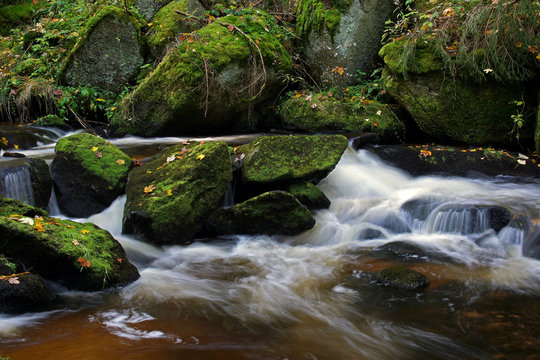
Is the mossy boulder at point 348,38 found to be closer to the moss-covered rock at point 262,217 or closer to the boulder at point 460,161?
the boulder at point 460,161

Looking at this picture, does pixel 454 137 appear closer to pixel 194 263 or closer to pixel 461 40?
pixel 461 40

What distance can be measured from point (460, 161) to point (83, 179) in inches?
236

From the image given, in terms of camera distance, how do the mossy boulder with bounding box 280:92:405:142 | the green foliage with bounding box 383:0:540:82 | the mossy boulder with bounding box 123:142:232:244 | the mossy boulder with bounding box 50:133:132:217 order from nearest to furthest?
the mossy boulder with bounding box 123:142:232:244, the mossy boulder with bounding box 50:133:132:217, the green foliage with bounding box 383:0:540:82, the mossy boulder with bounding box 280:92:405:142

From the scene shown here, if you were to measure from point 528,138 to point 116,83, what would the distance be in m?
8.90

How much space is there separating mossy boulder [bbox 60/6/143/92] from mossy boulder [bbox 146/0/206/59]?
45cm

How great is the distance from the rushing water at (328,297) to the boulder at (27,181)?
0.84m

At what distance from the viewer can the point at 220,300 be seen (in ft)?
12.8

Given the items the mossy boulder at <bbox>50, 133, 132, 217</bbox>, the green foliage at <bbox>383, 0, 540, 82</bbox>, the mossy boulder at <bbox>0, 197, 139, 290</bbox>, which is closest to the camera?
the mossy boulder at <bbox>0, 197, 139, 290</bbox>

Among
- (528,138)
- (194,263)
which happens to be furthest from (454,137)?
(194,263)

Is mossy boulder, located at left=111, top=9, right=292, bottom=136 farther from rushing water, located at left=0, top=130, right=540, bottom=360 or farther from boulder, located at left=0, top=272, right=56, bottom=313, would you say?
boulder, located at left=0, top=272, right=56, bottom=313

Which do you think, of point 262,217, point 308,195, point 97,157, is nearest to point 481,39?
point 308,195

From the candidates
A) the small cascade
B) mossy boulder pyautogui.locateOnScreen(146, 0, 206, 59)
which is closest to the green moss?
the small cascade

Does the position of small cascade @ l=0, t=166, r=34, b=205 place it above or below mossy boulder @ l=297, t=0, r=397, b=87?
below

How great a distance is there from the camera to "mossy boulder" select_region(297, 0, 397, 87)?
32.7ft
